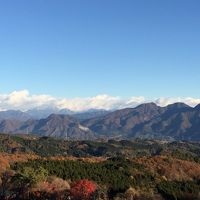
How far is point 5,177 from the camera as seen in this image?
630 ft

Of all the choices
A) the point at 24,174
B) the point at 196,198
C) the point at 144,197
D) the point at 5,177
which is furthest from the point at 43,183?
the point at 196,198

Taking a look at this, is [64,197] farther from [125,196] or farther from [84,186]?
[125,196]

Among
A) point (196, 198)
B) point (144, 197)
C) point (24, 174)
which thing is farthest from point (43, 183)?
point (196, 198)

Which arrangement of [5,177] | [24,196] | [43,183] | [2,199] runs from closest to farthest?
[2,199]
[24,196]
[43,183]
[5,177]

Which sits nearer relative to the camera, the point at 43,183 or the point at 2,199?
the point at 2,199

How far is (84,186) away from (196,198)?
5008cm

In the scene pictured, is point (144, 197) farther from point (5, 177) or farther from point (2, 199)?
point (5, 177)

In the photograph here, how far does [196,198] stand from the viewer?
601ft

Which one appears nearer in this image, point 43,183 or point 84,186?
point 84,186

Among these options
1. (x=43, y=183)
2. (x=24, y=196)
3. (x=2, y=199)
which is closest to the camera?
(x=2, y=199)

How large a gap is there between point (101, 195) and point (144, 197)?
1631cm

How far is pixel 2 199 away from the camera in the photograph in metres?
154

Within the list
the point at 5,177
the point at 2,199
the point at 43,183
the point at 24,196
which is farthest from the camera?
the point at 5,177

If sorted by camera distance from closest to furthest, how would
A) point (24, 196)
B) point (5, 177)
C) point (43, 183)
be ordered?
point (24, 196) < point (43, 183) < point (5, 177)
